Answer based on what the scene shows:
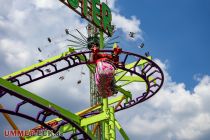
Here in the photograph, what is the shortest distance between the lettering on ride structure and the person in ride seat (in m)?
5.21

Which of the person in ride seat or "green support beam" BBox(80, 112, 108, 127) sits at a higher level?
the person in ride seat

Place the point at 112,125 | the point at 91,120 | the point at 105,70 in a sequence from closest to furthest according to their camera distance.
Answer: the point at 105,70 < the point at 91,120 < the point at 112,125

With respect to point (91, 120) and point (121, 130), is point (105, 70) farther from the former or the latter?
point (121, 130)

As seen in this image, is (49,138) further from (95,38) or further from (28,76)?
(95,38)

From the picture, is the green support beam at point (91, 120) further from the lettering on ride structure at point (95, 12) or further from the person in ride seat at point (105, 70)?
the lettering on ride structure at point (95, 12)

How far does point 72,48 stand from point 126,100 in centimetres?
384

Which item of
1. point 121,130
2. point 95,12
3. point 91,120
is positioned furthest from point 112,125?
point 95,12

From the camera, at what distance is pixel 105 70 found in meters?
14.7

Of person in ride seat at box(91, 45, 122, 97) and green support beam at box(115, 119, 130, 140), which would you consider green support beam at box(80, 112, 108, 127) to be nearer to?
person in ride seat at box(91, 45, 122, 97)

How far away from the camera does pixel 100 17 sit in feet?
71.9

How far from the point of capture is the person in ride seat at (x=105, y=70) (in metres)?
14.7

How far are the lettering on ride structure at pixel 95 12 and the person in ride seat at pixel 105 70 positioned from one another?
521cm

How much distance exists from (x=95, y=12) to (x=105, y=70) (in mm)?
7495

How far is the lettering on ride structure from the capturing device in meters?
20.2
